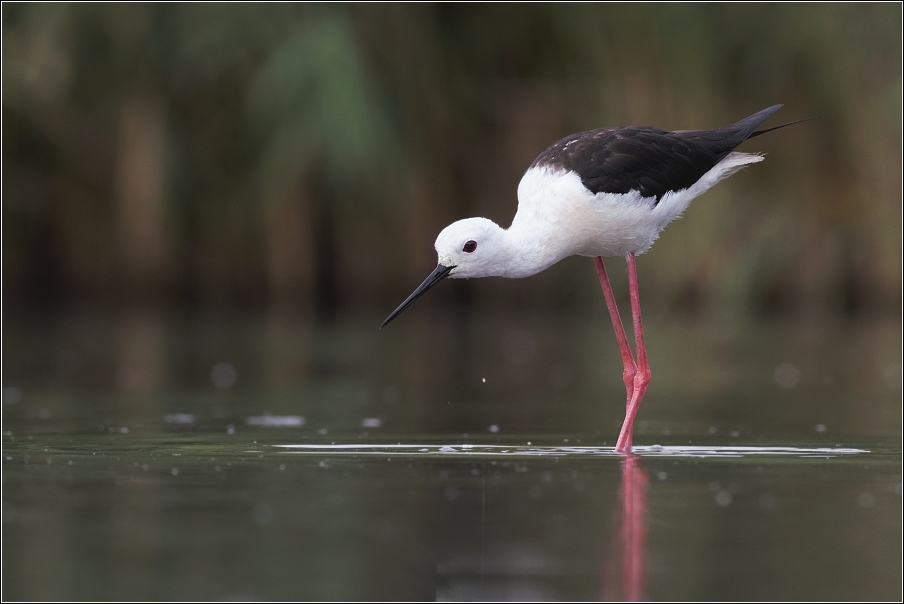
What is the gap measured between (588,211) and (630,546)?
3643 mm

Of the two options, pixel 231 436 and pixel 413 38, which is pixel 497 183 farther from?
pixel 231 436

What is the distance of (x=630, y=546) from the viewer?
479cm

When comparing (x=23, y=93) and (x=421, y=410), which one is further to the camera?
(x=23, y=93)

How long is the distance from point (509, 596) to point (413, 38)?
16.0 metres

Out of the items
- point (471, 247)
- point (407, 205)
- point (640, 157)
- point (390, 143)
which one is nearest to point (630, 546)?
point (471, 247)

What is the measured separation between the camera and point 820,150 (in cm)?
1838

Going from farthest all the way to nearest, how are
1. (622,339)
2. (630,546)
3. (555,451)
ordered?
1. (622,339)
2. (555,451)
3. (630,546)

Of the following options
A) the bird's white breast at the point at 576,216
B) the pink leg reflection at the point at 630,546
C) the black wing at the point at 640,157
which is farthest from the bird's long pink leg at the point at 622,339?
the pink leg reflection at the point at 630,546

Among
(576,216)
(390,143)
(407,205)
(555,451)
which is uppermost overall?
(390,143)

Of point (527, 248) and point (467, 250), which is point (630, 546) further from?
point (527, 248)

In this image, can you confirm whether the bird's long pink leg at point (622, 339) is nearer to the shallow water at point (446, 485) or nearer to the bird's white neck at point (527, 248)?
the shallow water at point (446, 485)

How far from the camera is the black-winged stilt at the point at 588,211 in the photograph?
802 centimetres

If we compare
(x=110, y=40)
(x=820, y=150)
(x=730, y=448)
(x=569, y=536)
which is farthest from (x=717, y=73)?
(x=569, y=536)

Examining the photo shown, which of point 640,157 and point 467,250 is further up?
→ point 640,157
